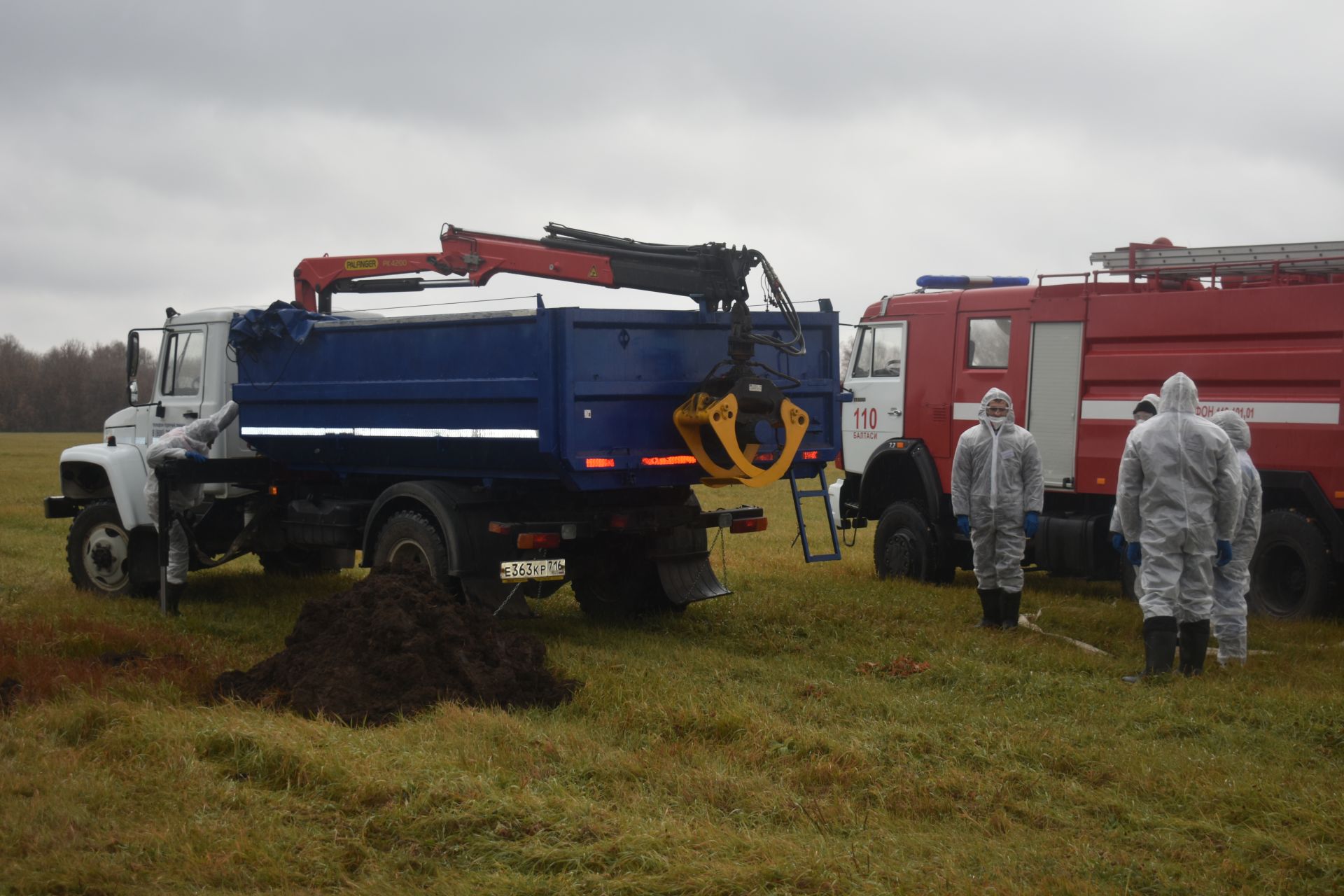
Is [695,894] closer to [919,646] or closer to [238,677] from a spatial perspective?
[238,677]

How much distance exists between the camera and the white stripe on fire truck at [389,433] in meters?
8.92

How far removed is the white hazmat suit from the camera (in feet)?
34.8

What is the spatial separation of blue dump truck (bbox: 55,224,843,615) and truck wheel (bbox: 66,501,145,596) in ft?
0.08

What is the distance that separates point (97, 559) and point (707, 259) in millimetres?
6324

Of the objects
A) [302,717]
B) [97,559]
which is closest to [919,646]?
[302,717]

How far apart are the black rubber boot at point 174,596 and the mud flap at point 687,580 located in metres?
4.11

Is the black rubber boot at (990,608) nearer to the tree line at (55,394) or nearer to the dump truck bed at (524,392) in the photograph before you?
the dump truck bed at (524,392)

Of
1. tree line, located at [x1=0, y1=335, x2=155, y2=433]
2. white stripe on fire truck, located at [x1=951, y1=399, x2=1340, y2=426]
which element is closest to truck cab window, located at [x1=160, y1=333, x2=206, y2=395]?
white stripe on fire truck, located at [x1=951, y1=399, x2=1340, y2=426]

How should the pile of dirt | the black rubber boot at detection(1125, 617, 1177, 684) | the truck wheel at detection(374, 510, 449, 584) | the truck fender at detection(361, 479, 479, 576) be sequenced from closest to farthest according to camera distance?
the pile of dirt, the black rubber boot at detection(1125, 617, 1177, 684), the truck fender at detection(361, 479, 479, 576), the truck wheel at detection(374, 510, 449, 584)

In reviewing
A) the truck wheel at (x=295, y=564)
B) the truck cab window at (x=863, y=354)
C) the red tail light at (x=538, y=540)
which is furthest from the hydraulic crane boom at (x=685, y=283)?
the truck cab window at (x=863, y=354)

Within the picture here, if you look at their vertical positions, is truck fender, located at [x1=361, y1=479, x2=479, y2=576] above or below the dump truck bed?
below

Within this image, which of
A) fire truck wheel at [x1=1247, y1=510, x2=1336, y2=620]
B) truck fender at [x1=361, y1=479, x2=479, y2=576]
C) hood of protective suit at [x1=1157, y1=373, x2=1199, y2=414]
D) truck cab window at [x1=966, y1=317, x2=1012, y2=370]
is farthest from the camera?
truck cab window at [x1=966, y1=317, x2=1012, y2=370]

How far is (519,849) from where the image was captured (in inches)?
192

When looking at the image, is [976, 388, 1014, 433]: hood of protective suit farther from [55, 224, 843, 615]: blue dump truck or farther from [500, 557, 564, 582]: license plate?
[500, 557, 564, 582]: license plate
